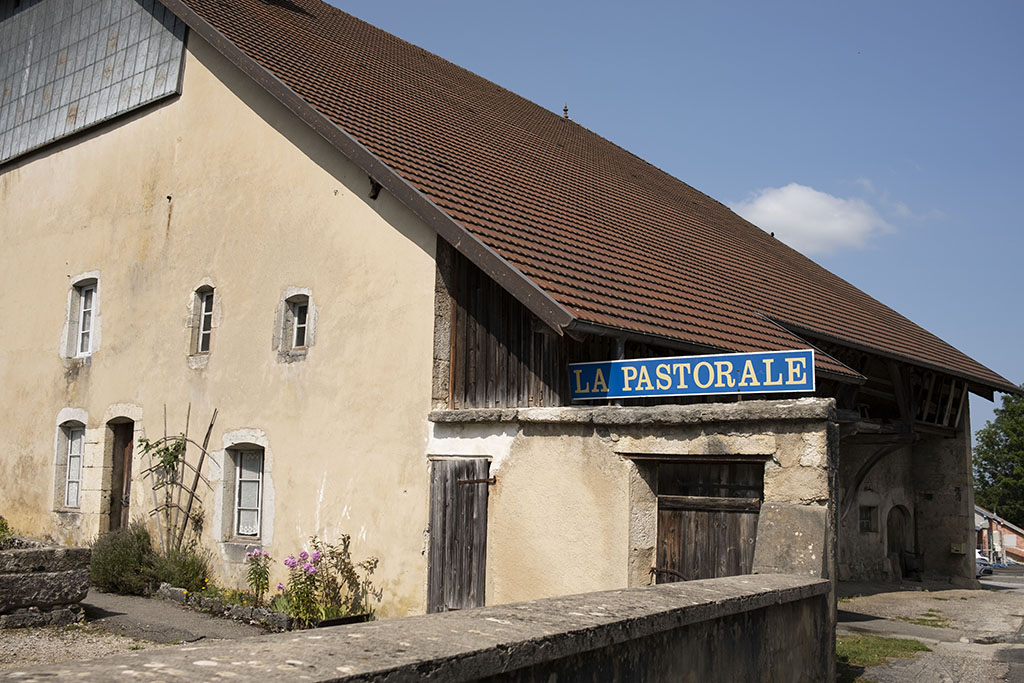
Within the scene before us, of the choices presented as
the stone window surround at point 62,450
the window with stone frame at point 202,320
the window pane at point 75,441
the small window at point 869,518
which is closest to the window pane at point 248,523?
the window with stone frame at point 202,320

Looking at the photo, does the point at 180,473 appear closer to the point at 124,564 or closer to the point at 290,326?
the point at 124,564

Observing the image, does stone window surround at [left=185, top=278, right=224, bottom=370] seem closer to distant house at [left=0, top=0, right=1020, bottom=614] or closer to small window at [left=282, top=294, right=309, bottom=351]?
distant house at [left=0, top=0, right=1020, bottom=614]

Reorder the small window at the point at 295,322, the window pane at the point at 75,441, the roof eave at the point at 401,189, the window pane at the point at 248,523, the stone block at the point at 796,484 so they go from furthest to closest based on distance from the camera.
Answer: the window pane at the point at 75,441 < the window pane at the point at 248,523 < the small window at the point at 295,322 < the roof eave at the point at 401,189 < the stone block at the point at 796,484

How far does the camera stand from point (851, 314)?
1531 centimetres

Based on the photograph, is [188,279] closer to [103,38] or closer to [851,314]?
[103,38]

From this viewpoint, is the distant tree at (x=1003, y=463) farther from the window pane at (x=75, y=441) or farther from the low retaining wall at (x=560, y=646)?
the low retaining wall at (x=560, y=646)

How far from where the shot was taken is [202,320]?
11.4m

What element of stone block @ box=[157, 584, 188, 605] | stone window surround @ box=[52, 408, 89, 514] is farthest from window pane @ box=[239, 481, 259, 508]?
stone window surround @ box=[52, 408, 89, 514]

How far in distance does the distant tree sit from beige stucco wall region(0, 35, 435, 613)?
51781 mm

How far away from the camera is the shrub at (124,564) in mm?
10492

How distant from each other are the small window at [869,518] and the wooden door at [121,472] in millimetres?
10960

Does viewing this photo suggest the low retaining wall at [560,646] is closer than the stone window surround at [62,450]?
Yes

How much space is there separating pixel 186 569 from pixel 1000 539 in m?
54.7

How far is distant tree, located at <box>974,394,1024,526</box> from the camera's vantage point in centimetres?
5422
